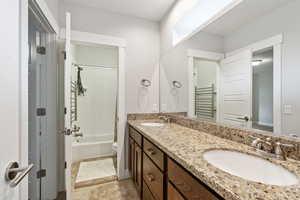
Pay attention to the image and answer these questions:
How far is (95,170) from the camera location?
2.37 metres

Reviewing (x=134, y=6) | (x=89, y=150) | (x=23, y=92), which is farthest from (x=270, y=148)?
(x=89, y=150)

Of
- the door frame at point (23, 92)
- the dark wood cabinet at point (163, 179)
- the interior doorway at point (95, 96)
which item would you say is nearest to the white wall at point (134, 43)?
the dark wood cabinet at point (163, 179)

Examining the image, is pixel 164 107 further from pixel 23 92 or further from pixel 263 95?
pixel 23 92

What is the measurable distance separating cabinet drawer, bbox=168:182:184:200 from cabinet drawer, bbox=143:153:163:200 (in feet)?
0.40

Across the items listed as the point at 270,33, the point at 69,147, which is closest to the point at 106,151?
the point at 69,147

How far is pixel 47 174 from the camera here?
173cm

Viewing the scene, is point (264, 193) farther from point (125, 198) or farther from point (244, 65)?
point (125, 198)

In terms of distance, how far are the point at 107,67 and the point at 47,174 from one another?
2.63 m

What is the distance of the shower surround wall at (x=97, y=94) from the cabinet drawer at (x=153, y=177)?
7.06 ft

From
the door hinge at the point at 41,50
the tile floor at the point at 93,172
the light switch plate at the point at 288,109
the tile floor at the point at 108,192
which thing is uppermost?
the door hinge at the point at 41,50

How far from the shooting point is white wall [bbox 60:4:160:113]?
2.10m

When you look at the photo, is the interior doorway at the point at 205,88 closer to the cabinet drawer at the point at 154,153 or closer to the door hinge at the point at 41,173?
the cabinet drawer at the point at 154,153

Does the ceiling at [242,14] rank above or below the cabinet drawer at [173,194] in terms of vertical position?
above

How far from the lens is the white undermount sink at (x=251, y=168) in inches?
26.6
